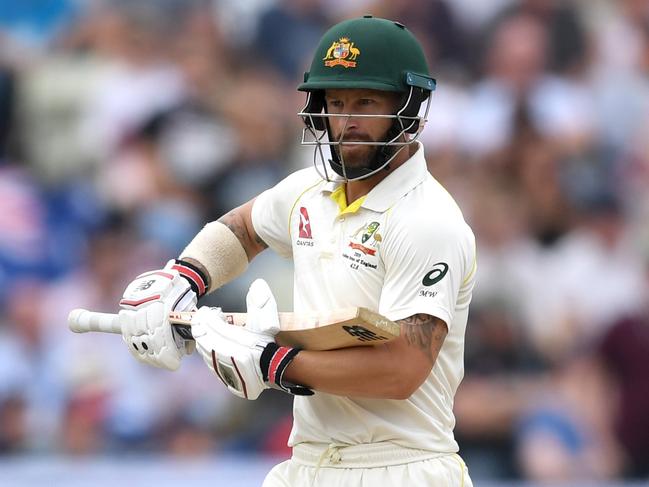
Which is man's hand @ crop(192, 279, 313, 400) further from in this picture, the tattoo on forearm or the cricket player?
the tattoo on forearm

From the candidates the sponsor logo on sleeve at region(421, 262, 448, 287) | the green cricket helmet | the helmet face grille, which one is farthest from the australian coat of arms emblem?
the sponsor logo on sleeve at region(421, 262, 448, 287)

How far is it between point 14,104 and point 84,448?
232 centimetres

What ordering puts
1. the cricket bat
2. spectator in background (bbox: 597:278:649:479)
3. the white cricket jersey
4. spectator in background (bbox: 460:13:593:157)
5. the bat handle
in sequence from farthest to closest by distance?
1. spectator in background (bbox: 460:13:593:157)
2. spectator in background (bbox: 597:278:649:479)
3. the bat handle
4. the white cricket jersey
5. the cricket bat

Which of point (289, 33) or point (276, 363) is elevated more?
point (289, 33)

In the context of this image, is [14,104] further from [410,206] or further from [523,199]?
[410,206]

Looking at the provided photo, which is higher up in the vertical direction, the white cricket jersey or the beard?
the beard

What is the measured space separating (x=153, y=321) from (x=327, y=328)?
56 centimetres

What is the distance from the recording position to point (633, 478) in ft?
22.7

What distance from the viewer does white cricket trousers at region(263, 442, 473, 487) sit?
3.72 meters

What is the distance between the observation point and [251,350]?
11.3 ft

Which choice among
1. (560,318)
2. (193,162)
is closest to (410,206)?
(560,318)

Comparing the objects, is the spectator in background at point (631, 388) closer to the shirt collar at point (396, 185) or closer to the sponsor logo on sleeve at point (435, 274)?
the shirt collar at point (396, 185)

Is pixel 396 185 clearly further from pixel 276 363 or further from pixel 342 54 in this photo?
pixel 276 363

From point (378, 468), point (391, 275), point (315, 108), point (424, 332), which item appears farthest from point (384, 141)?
point (378, 468)
